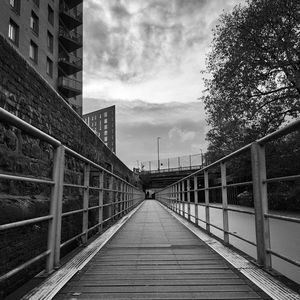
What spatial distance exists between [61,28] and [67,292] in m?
33.9

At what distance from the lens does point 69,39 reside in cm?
3366

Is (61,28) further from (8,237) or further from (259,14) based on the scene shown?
(8,237)

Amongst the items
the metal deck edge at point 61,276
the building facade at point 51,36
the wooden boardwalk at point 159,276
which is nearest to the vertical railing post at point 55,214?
the metal deck edge at point 61,276

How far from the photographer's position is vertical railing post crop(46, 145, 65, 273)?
3701mm

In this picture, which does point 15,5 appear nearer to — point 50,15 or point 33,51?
point 33,51

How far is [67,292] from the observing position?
3.12 m

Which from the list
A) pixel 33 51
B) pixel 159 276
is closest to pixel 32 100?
pixel 159 276

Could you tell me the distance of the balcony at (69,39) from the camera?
110 feet

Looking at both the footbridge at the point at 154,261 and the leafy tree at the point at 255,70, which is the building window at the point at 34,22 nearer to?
the leafy tree at the point at 255,70

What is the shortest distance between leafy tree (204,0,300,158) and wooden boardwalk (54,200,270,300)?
43.9ft

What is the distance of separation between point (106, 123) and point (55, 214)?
159ft

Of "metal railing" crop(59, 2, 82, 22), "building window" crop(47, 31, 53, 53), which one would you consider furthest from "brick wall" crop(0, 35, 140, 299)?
"metal railing" crop(59, 2, 82, 22)

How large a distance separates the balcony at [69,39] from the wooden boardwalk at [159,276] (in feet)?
102

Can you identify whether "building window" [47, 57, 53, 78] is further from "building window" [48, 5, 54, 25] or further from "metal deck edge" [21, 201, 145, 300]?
"metal deck edge" [21, 201, 145, 300]
